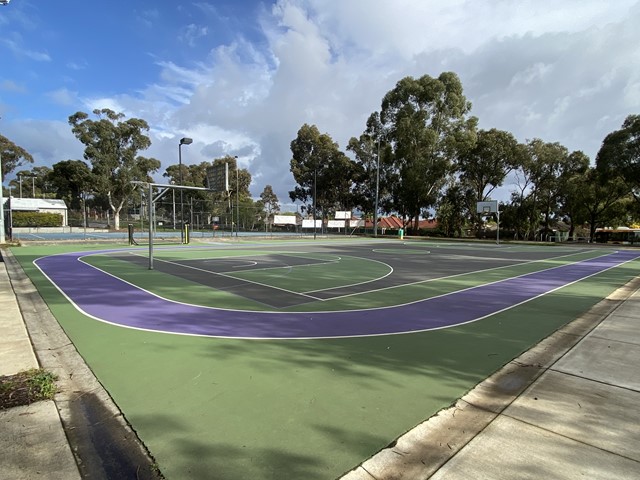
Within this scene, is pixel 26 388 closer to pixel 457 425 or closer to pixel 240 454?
pixel 240 454

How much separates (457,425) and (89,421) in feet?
11.0

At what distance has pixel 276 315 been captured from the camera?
7121 millimetres

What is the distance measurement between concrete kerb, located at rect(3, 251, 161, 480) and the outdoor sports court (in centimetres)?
11

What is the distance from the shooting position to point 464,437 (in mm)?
Answer: 3111

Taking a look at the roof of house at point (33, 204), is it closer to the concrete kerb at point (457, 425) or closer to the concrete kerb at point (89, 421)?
the concrete kerb at point (89, 421)

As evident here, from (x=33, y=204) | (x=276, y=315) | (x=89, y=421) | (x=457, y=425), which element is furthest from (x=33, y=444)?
(x=33, y=204)

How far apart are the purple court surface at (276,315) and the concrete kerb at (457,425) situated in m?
1.78

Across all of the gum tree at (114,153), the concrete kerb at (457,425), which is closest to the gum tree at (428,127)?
the gum tree at (114,153)

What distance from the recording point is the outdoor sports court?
3.02 metres

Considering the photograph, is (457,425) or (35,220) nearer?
(457,425)

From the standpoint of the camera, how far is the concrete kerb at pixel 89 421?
2.72 metres

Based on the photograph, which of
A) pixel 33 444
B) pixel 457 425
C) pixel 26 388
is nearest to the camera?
pixel 33 444

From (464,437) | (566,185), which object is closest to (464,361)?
(464,437)

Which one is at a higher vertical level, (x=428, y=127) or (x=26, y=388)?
(x=428, y=127)
